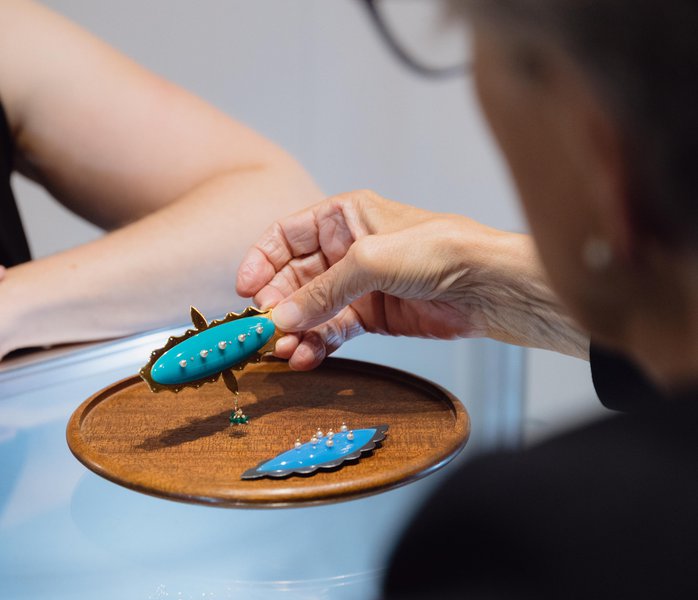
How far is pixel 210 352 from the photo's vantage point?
77cm

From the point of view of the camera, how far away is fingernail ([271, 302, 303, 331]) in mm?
832

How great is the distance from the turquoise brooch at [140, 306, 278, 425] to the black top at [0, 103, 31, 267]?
49 centimetres

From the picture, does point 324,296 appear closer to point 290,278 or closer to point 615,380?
point 290,278

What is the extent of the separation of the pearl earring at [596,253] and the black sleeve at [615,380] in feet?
1.10

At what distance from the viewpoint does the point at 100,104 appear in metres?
1.15

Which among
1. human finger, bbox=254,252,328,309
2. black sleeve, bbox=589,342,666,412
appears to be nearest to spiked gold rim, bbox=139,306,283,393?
human finger, bbox=254,252,328,309

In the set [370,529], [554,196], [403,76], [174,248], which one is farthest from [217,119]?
[403,76]

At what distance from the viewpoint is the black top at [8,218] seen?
3.75 feet

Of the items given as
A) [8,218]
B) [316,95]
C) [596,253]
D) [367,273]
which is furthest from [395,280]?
[316,95]

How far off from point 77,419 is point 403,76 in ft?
6.73

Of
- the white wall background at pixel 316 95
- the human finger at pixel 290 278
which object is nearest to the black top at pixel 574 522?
the human finger at pixel 290 278

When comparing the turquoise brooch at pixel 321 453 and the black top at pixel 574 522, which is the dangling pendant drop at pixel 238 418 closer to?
the turquoise brooch at pixel 321 453

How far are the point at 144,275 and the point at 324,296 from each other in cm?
27

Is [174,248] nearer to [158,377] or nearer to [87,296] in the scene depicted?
[87,296]
